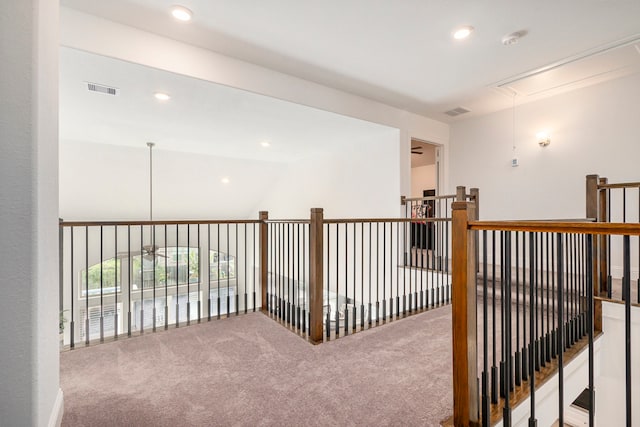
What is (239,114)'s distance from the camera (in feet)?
13.7

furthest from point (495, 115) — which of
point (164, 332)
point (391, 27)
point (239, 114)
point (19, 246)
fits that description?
point (19, 246)

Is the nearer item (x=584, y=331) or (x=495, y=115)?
(x=584, y=331)

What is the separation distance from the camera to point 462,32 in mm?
2955

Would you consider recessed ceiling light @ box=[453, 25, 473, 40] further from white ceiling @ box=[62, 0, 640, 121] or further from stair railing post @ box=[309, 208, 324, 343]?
stair railing post @ box=[309, 208, 324, 343]

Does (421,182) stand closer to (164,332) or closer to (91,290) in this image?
(164,332)

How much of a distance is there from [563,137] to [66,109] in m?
6.67

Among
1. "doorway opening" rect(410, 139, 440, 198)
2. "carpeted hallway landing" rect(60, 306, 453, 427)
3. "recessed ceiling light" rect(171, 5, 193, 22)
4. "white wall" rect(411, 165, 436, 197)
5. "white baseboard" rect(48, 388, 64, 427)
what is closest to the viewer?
"white baseboard" rect(48, 388, 64, 427)

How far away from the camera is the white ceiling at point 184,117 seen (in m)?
3.13

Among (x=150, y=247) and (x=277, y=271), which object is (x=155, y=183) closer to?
(x=150, y=247)

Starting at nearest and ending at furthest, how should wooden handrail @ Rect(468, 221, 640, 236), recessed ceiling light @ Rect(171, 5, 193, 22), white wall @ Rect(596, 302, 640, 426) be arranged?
wooden handrail @ Rect(468, 221, 640, 236) < recessed ceiling light @ Rect(171, 5, 193, 22) < white wall @ Rect(596, 302, 640, 426)

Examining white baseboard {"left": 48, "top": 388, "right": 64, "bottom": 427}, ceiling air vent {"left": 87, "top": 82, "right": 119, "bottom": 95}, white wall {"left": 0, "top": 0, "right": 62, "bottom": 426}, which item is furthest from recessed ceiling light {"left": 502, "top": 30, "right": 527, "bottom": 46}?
white baseboard {"left": 48, "top": 388, "right": 64, "bottom": 427}

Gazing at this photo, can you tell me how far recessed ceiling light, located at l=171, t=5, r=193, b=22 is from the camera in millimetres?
2584

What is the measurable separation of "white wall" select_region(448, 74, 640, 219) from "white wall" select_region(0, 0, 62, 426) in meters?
5.58

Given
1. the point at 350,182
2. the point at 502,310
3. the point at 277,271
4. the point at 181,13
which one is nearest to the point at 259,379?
the point at 502,310
